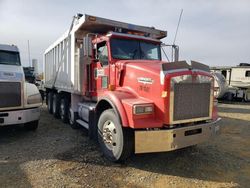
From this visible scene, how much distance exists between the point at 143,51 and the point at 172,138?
275 cm

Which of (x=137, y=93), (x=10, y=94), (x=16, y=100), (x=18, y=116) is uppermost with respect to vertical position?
(x=137, y=93)

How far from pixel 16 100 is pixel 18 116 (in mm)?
423

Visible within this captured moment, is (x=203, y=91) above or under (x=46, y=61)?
under

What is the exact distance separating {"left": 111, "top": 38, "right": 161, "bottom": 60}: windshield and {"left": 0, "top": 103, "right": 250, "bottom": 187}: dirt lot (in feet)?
7.72

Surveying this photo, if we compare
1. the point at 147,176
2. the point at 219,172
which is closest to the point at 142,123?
the point at 147,176

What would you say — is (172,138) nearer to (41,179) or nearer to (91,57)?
(41,179)

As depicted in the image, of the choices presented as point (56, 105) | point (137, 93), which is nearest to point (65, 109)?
point (56, 105)

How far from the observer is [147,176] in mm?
4391

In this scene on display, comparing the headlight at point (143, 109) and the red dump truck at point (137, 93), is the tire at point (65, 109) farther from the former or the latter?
the headlight at point (143, 109)

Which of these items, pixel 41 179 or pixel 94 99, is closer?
pixel 41 179

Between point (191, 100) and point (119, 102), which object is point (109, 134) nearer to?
point (119, 102)

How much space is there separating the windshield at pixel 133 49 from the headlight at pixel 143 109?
73.6 inches

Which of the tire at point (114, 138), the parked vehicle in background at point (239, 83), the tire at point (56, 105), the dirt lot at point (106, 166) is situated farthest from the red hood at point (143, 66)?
the parked vehicle in background at point (239, 83)

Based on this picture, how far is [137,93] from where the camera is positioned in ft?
16.1
